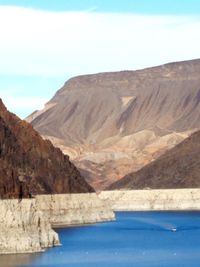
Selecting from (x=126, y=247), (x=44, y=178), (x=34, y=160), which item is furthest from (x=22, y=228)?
(x=34, y=160)

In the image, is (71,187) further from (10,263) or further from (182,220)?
(10,263)

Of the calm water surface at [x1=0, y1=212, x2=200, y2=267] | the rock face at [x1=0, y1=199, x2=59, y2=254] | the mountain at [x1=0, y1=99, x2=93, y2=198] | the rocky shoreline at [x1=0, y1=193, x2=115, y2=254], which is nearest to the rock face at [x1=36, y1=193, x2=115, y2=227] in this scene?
the calm water surface at [x1=0, y1=212, x2=200, y2=267]

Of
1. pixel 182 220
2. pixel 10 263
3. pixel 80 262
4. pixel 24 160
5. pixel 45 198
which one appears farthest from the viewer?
pixel 182 220

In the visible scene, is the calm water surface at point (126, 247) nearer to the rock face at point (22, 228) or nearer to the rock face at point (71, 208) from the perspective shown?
the rock face at point (22, 228)

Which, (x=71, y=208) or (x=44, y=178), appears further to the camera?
(x=44, y=178)

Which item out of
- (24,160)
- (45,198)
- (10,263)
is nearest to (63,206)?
(45,198)

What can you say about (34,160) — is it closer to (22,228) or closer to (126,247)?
(126,247)

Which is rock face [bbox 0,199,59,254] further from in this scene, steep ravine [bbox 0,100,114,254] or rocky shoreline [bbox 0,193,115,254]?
steep ravine [bbox 0,100,114,254]
